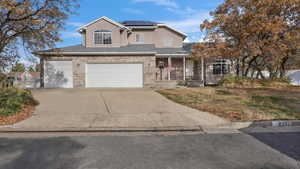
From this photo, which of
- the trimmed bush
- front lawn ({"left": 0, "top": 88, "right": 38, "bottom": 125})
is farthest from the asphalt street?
the trimmed bush

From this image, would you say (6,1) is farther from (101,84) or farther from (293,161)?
(293,161)

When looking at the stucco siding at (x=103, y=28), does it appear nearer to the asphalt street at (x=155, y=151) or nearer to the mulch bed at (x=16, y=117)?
the mulch bed at (x=16, y=117)

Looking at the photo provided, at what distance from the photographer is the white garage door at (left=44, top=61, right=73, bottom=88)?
50.5 ft

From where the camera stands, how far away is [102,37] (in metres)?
17.8

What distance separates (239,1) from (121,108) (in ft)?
41.4

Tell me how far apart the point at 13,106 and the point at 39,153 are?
164 inches

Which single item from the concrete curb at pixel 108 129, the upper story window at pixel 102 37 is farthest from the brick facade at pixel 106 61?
the concrete curb at pixel 108 129

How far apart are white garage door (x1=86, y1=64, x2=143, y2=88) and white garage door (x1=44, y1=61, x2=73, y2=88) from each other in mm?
1591

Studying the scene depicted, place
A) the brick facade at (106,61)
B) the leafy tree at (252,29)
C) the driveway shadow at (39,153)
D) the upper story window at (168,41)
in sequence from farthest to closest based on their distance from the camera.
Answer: the upper story window at (168,41)
the brick facade at (106,61)
the leafy tree at (252,29)
the driveway shadow at (39,153)

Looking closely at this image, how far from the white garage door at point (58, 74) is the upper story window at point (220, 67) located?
47.6 ft

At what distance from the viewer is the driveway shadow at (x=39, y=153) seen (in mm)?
3178

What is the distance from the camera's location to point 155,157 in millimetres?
3498

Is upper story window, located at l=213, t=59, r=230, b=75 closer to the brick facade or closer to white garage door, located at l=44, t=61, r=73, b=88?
the brick facade

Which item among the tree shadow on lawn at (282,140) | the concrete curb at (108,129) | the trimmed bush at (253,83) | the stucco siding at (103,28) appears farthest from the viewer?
the stucco siding at (103,28)
